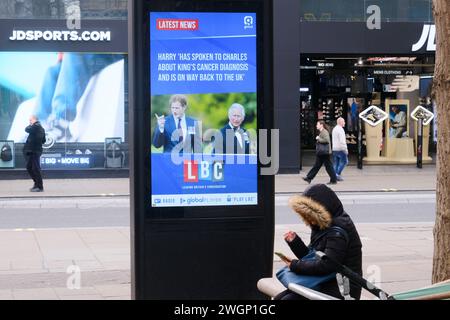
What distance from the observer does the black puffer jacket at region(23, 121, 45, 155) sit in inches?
752

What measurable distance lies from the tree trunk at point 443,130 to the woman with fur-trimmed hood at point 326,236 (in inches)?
35.5

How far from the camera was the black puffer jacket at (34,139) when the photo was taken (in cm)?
1909

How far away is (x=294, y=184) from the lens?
68.8 feet

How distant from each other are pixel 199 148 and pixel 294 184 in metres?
15.0

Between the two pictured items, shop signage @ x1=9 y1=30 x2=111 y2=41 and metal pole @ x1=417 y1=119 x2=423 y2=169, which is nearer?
shop signage @ x1=9 y1=30 x2=111 y2=41

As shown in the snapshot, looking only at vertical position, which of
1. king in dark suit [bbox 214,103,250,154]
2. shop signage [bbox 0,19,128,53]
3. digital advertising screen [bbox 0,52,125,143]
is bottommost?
king in dark suit [bbox 214,103,250,154]

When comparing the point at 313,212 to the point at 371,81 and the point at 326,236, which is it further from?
the point at 371,81

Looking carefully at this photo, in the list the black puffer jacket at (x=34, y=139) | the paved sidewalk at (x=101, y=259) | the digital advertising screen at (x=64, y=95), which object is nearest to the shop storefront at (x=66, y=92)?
the digital advertising screen at (x=64, y=95)

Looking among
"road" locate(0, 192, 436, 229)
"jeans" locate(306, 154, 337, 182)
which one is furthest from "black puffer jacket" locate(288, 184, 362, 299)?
"jeans" locate(306, 154, 337, 182)

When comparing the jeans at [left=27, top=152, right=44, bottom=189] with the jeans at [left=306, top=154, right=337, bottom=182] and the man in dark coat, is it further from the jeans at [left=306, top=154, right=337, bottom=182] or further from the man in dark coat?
the jeans at [left=306, top=154, right=337, bottom=182]

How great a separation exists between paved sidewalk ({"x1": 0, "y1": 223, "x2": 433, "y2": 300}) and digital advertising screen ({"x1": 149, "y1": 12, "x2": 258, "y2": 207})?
1.67 m

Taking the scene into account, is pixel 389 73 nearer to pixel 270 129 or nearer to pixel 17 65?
pixel 17 65

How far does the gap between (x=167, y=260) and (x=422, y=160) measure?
22.1 meters

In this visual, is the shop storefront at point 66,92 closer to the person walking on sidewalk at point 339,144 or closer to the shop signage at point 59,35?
the shop signage at point 59,35
